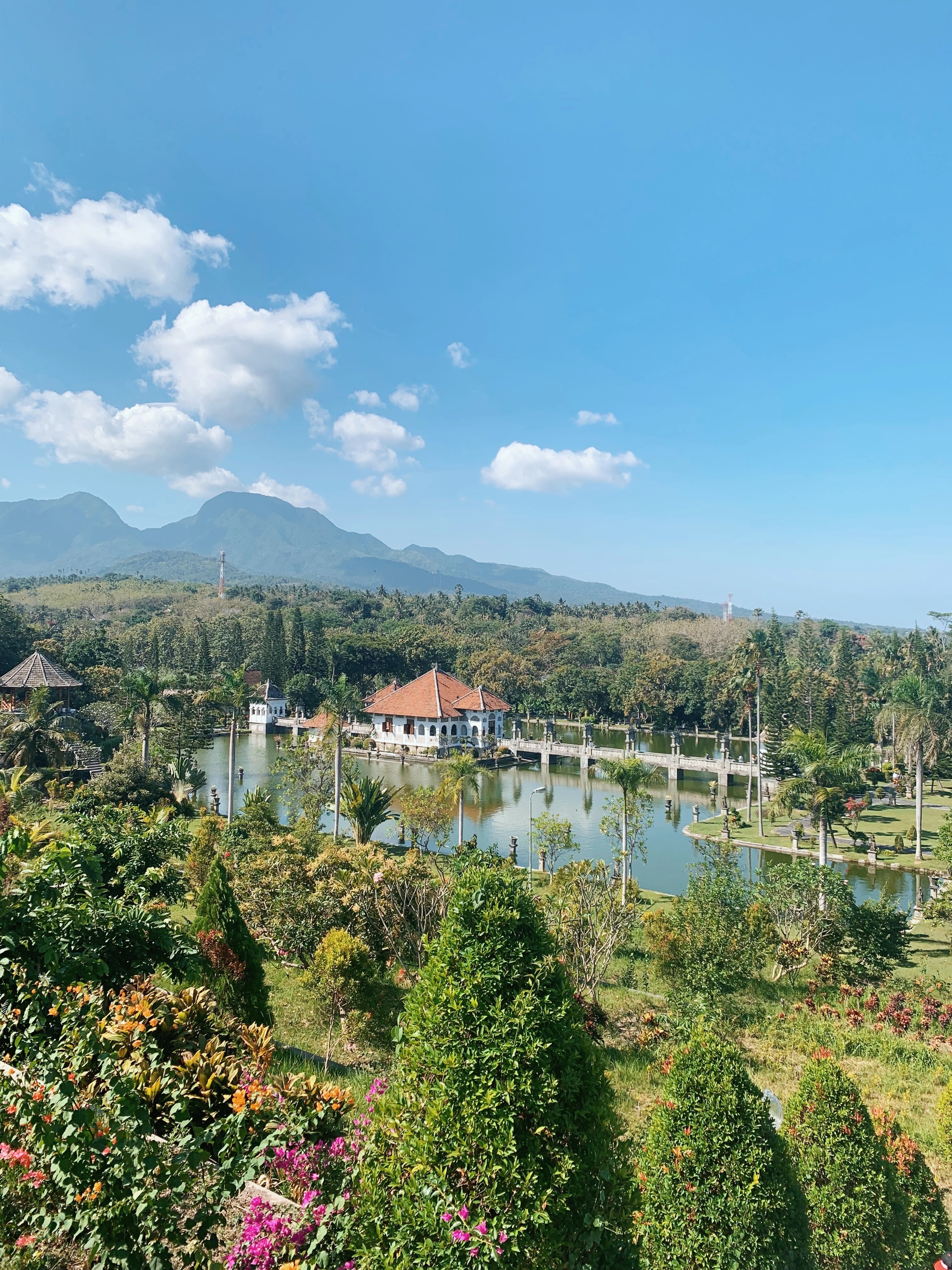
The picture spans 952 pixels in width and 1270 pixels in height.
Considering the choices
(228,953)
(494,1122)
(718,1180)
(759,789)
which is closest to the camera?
(494,1122)

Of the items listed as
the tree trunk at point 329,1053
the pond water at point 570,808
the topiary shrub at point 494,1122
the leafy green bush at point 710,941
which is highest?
the topiary shrub at point 494,1122

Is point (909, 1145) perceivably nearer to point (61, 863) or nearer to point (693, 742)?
point (61, 863)

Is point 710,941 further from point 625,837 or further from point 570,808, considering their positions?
point 570,808

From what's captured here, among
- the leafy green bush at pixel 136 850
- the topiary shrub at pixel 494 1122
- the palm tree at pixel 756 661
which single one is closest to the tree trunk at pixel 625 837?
the leafy green bush at pixel 136 850

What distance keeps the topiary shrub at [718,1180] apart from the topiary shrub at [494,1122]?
562 millimetres

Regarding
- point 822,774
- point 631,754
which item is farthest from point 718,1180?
point 631,754

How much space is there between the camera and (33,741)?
22828 millimetres

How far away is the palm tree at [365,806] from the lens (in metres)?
16.4

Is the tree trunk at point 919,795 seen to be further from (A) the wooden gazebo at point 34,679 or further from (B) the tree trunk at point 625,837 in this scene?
(A) the wooden gazebo at point 34,679

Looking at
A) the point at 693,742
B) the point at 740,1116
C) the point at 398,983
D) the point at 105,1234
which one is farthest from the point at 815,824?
the point at 693,742

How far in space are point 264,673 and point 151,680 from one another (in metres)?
34.2

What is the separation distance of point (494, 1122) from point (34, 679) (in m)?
36.1

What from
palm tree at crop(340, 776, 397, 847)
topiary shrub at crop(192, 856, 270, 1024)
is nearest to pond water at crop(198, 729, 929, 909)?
palm tree at crop(340, 776, 397, 847)

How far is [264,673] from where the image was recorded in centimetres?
→ 5688
